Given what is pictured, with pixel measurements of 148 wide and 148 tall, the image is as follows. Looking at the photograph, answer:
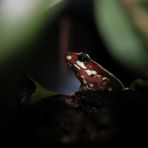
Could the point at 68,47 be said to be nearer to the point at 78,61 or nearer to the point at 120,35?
the point at 78,61

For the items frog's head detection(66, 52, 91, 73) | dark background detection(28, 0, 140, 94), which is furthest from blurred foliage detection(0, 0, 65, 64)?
frog's head detection(66, 52, 91, 73)

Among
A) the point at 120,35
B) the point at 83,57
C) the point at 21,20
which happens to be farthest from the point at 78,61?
the point at 21,20

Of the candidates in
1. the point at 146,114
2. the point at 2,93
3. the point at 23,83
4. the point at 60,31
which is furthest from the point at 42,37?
the point at 146,114

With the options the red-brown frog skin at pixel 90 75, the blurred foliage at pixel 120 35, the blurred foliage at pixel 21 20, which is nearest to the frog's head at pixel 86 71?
the red-brown frog skin at pixel 90 75

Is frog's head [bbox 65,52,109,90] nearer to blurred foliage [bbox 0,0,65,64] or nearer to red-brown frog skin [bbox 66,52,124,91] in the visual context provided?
red-brown frog skin [bbox 66,52,124,91]

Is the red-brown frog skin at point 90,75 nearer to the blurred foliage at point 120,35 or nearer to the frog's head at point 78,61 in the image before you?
the frog's head at point 78,61
